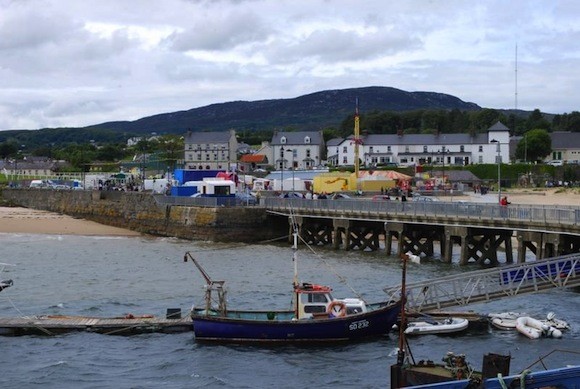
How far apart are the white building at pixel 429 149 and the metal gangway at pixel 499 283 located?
3871 inches

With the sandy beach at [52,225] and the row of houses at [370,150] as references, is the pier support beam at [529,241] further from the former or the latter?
the row of houses at [370,150]

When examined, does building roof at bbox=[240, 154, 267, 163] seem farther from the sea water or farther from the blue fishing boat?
the blue fishing boat

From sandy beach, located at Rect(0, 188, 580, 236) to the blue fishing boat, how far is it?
41419 mm

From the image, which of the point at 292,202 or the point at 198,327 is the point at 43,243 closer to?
the point at 292,202

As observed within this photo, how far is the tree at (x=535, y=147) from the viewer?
138 metres

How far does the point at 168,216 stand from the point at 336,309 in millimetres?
42652

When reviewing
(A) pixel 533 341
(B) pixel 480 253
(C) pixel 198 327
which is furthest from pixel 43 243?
(A) pixel 533 341

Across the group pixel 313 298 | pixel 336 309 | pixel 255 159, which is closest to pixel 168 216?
pixel 313 298

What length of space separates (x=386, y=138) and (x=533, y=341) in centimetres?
11264

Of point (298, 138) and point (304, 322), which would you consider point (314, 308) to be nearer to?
point (304, 322)

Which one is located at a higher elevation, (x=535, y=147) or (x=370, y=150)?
(x=535, y=147)

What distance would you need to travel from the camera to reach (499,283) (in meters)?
33.4

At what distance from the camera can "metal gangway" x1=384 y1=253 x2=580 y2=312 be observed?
108 ft

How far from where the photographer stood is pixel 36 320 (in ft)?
112
